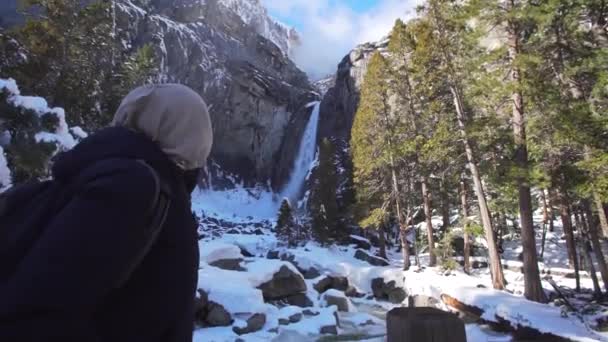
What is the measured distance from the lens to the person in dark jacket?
83 centimetres

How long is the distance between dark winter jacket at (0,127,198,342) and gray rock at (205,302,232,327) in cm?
947

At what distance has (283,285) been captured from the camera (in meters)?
14.3

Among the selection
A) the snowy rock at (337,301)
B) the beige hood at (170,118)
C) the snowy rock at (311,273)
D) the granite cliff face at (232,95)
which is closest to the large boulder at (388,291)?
the snowy rock at (311,273)

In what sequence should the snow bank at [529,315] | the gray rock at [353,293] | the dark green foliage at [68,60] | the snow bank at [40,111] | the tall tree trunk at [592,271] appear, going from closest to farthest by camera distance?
the snow bank at [529,315]
the snow bank at [40,111]
the tall tree trunk at [592,271]
the dark green foliage at [68,60]
the gray rock at [353,293]

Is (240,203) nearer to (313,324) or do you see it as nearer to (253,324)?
(313,324)

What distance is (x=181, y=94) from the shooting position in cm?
117

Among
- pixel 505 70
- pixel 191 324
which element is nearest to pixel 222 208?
pixel 505 70

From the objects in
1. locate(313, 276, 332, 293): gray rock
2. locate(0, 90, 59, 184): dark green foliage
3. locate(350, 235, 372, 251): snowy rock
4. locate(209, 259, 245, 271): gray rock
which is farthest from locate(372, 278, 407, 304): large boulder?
locate(0, 90, 59, 184): dark green foliage

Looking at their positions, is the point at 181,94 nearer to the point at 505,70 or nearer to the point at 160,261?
the point at 160,261

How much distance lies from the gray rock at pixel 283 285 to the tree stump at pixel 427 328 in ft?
37.7

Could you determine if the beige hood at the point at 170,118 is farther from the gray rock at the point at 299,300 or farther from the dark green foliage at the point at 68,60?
the dark green foliage at the point at 68,60

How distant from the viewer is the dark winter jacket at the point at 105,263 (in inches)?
32.3

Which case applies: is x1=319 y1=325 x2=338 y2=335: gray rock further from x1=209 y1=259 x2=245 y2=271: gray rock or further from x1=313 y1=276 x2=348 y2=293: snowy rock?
x1=313 y1=276 x2=348 y2=293: snowy rock

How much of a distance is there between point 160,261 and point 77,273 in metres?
0.21
